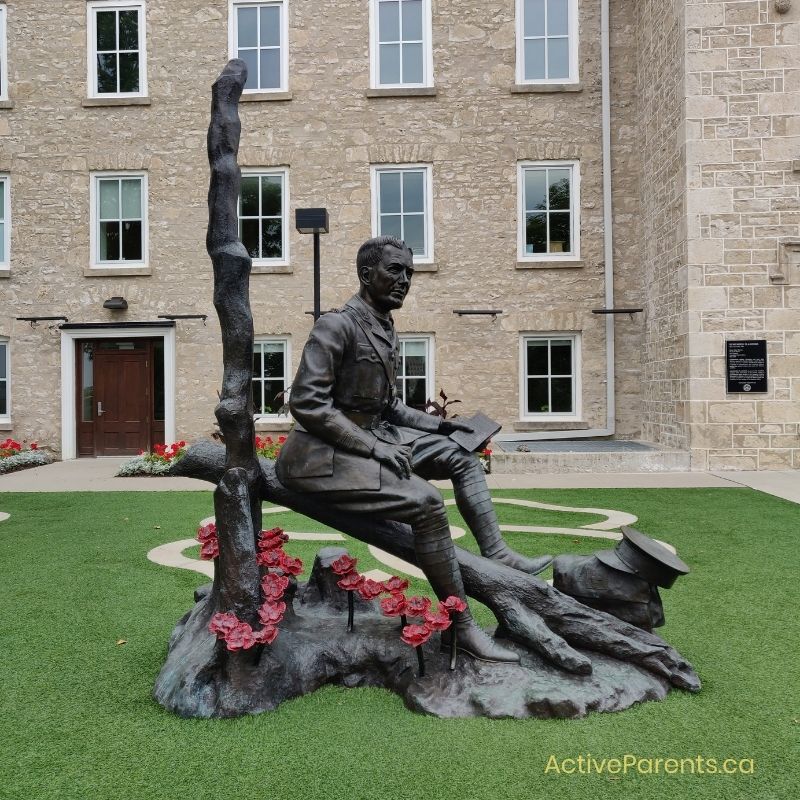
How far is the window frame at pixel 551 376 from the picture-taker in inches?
523

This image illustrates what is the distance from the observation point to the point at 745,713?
2.96 metres

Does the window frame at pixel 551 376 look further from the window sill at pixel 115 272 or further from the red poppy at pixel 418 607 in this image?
the red poppy at pixel 418 607

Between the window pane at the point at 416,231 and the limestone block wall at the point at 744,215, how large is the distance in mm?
4846

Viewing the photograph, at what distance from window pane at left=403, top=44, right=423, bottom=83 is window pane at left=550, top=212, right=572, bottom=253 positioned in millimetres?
3755

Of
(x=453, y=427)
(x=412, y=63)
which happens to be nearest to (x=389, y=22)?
(x=412, y=63)

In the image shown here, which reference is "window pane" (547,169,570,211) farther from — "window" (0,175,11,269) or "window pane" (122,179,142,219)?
"window" (0,175,11,269)

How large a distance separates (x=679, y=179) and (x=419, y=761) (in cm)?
1058

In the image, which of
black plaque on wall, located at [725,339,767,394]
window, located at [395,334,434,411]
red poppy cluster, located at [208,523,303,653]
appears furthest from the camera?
window, located at [395,334,434,411]

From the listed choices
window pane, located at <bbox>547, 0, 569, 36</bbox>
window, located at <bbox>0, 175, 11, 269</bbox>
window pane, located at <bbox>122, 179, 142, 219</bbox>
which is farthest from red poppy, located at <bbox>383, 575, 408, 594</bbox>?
window, located at <bbox>0, 175, 11, 269</bbox>

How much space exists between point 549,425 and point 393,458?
1064 centimetres

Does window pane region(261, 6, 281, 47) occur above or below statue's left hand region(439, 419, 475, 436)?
above

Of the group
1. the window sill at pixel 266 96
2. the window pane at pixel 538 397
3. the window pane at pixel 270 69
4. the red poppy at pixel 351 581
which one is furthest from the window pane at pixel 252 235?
the red poppy at pixel 351 581

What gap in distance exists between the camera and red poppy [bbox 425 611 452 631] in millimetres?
2967

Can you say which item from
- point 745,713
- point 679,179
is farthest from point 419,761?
point 679,179
